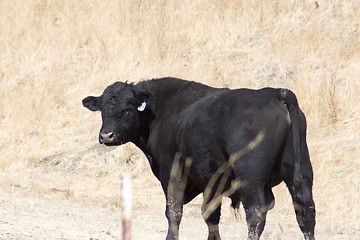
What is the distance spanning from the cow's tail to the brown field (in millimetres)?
2800

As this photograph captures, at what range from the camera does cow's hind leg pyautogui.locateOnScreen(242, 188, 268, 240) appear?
6.55 m

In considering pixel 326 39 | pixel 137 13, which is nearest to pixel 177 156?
pixel 326 39

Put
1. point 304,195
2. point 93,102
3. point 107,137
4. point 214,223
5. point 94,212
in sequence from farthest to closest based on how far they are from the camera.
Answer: point 94,212, point 93,102, point 107,137, point 214,223, point 304,195

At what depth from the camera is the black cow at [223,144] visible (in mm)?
6590

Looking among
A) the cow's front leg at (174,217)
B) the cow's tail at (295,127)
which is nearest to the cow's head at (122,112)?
the cow's front leg at (174,217)

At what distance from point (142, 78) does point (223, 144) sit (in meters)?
9.58

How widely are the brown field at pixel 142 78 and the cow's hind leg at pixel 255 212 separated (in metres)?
2.50

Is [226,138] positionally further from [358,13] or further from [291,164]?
[358,13]

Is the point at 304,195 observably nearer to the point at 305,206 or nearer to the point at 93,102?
the point at 305,206

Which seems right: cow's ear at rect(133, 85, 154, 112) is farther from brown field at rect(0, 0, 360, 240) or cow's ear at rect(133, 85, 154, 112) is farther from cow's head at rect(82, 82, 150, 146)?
brown field at rect(0, 0, 360, 240)

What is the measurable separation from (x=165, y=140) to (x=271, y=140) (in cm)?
156

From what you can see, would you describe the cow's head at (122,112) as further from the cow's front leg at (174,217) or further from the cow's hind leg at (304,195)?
the cow's hind leg at (304,195)

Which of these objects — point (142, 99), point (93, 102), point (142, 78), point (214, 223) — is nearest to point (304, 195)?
point (214, 223)

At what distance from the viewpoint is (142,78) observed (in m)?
16.3
